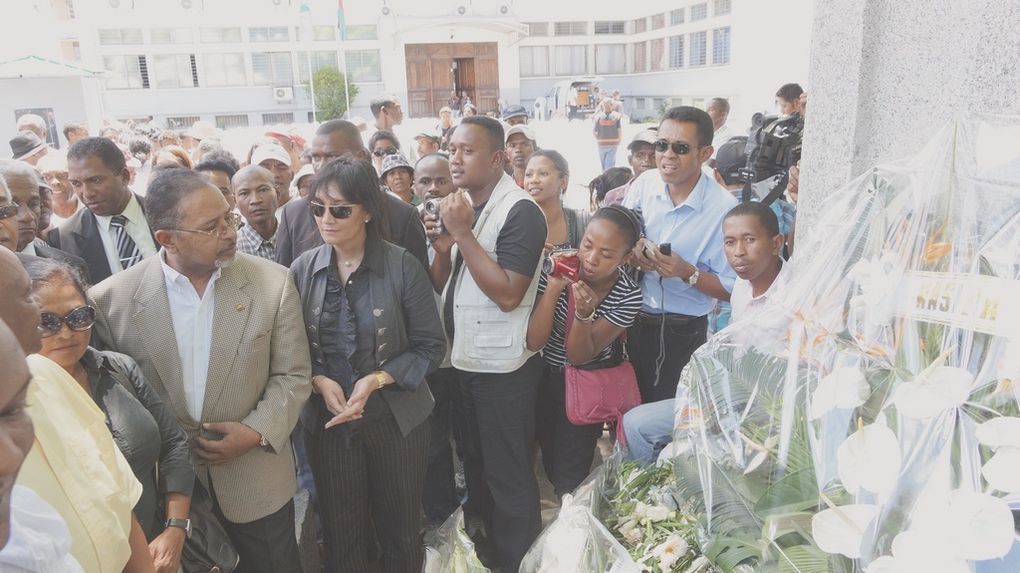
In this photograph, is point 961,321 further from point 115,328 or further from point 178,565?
point 115,328

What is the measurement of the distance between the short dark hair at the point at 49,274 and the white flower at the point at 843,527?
191 centimetres

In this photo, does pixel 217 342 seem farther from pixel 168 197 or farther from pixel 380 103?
pixel 380 103

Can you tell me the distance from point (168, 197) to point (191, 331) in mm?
459

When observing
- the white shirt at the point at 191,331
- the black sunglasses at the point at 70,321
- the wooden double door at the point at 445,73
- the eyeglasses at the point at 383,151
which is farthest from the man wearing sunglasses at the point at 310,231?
the wooden double door at the point at 445,73

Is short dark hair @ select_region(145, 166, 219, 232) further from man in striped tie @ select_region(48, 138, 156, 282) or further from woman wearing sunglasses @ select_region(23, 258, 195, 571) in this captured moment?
man in striped tie @ select_region(48, 138, 156, 282)

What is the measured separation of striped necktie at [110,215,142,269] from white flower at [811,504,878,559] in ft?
10.3

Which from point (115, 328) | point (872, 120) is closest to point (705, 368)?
point (872, 120)

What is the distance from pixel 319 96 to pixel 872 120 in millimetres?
24234

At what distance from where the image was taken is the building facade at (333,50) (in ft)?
82.3

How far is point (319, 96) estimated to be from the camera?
24109 mm

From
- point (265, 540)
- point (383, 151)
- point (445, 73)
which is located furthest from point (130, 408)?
point (445, 73)

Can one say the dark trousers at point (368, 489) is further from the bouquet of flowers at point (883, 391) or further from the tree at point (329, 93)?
the tree at point (329, 93)

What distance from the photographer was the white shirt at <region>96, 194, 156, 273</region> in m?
3.16

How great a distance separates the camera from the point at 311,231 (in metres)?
3.18
